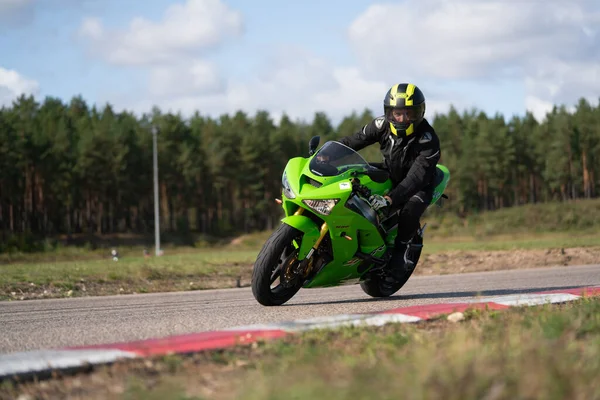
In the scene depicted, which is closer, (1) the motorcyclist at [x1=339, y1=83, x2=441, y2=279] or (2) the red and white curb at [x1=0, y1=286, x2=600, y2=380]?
(2) the red and white curb at [x1=0, y1=286, x2=600, y2=380]

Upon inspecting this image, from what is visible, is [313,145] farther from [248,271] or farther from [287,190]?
[248,271]

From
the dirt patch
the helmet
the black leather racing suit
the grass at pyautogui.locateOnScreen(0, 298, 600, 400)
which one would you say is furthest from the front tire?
the dirt patch

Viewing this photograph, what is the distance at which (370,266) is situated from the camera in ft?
27.9

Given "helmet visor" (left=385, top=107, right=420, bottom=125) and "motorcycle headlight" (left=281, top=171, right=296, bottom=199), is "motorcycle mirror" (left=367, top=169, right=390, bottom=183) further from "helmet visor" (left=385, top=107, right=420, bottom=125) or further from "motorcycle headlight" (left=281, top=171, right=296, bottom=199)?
"motorcycle headlight" (left=281, top=171, right=296, bottom=199)

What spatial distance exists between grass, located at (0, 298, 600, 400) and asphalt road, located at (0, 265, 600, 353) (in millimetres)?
1613

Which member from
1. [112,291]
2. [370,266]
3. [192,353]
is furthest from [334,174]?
[112,291]

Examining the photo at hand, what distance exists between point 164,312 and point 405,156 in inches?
127

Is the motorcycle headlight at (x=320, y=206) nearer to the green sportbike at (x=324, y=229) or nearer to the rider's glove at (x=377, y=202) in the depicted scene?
the green sportbike at (x=324, y=229)

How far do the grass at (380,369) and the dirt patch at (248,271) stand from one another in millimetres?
7900

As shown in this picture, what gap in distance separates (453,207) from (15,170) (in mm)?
53792

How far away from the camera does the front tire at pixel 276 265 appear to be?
7.48 m

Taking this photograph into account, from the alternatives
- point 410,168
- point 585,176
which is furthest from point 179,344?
point 585,176

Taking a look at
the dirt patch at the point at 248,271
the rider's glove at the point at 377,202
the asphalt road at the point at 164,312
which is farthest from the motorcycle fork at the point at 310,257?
the dirt patch at the point at 248,271

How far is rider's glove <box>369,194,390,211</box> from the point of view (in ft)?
26.9
